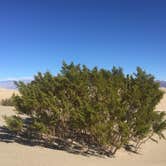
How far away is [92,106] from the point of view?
10.9 m

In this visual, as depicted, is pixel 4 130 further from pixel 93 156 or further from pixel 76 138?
pixel 93 156

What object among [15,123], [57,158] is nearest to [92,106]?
[57,158]

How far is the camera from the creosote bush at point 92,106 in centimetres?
1072

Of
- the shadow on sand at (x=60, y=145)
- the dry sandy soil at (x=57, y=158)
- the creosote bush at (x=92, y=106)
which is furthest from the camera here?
the shadow on sand at (x=60, y=145)

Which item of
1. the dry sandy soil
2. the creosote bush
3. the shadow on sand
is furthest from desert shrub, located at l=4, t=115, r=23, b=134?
the shadow on sand

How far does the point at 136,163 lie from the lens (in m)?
10.6

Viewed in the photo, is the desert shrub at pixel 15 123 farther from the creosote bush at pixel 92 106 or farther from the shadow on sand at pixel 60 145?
the shadow on sand at pixel 60 145

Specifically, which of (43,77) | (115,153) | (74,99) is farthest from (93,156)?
(43,77)

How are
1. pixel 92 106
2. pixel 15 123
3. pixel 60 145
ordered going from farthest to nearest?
pixel 60 145 < pixel 15 123 < pixel 92 106

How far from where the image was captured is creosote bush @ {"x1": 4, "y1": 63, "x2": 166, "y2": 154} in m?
10.7

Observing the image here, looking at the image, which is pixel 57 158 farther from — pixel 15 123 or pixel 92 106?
pixel 15 123

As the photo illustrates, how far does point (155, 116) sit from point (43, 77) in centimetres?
406

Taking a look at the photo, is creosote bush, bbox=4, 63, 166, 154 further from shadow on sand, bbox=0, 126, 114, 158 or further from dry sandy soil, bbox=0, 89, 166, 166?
dry sandy soil, bbox=0, 89, 166, 166

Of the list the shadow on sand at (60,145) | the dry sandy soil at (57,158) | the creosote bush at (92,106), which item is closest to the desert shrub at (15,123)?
the creosote bush at (92,106)
